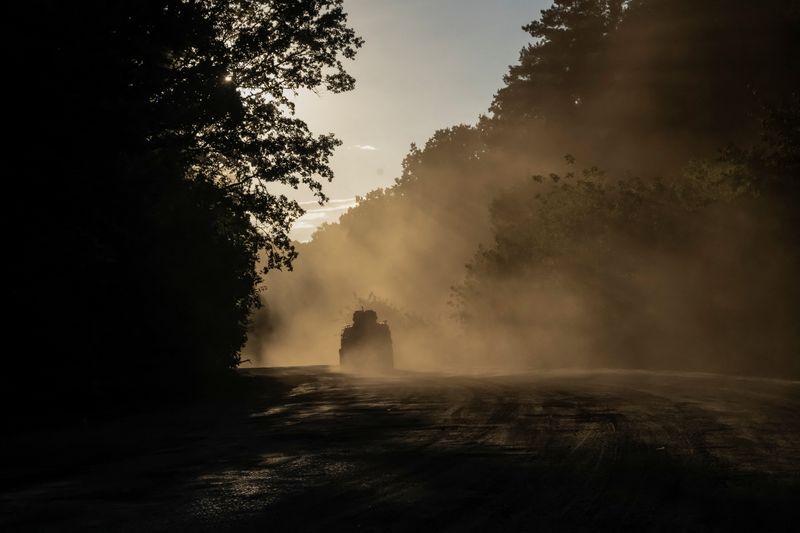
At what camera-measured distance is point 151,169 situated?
685 inches

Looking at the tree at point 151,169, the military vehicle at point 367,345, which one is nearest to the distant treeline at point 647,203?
the military vehicle at point 367,345

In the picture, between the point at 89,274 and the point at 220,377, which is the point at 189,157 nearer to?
the point at 220,377

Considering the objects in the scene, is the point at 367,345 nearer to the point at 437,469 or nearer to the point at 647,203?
the point at 647,203

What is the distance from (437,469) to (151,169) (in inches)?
418

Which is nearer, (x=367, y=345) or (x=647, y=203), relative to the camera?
(x=647, y=203)

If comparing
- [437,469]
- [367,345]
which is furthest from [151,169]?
[367,345]

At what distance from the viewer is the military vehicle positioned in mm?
38844

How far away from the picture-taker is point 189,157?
28.6m

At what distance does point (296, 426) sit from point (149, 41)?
884 cm

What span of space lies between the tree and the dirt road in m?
3.35

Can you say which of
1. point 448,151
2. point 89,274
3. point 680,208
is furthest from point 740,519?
point 448,151

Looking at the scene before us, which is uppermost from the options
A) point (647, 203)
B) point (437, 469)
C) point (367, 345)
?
point (647, 203)

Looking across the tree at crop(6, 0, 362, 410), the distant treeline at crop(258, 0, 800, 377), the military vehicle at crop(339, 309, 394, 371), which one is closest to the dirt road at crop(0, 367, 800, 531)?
the tree at crop(6, 0, 362, 410)

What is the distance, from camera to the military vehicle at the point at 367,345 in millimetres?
38844
